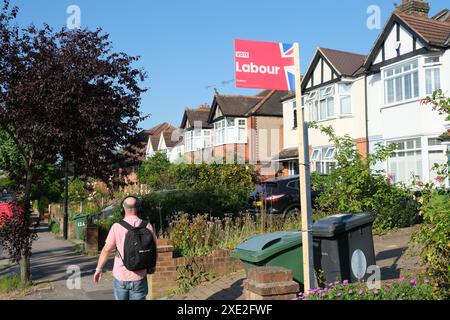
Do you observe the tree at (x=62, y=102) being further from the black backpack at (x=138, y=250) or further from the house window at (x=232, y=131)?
the house window at (x=232, y=131)

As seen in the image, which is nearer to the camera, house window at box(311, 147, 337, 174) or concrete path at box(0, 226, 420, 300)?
concrete path at box(0, 226, 420, 300)

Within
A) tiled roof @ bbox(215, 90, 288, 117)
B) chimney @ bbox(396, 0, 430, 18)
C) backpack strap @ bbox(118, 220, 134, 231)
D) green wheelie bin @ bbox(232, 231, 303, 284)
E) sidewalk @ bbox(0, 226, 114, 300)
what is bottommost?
sidewalk @ bbox(0, 226, 114, 300)

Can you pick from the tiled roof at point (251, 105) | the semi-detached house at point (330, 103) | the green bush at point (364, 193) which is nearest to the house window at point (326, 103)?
the semi-detached house at point (330, 103)

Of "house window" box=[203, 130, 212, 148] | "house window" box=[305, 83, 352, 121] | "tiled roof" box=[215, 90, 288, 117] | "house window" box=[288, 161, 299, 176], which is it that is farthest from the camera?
"house window" box=[203, 130, 212, 148]

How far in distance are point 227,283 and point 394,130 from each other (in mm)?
13339

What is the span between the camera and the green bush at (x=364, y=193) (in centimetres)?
1127

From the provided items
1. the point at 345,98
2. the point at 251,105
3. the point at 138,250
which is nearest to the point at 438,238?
the point at 138,250

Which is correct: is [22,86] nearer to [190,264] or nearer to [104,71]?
[104,71]

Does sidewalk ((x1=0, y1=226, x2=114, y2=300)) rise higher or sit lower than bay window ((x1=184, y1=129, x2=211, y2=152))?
lower

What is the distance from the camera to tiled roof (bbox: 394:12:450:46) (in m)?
17.0

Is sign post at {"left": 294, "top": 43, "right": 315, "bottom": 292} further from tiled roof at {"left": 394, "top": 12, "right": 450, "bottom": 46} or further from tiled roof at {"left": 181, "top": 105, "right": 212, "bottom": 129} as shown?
tiled roof at {"left": 181, "top": 105, "right": 212, "bottom": 129}

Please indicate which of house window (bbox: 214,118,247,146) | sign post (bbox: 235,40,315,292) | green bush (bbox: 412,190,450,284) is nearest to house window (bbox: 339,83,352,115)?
house window (bbox: 214,118,247,146)

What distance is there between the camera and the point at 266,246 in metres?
5.46

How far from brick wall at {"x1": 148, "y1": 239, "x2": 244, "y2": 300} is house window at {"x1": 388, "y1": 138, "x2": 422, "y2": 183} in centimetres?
1143
